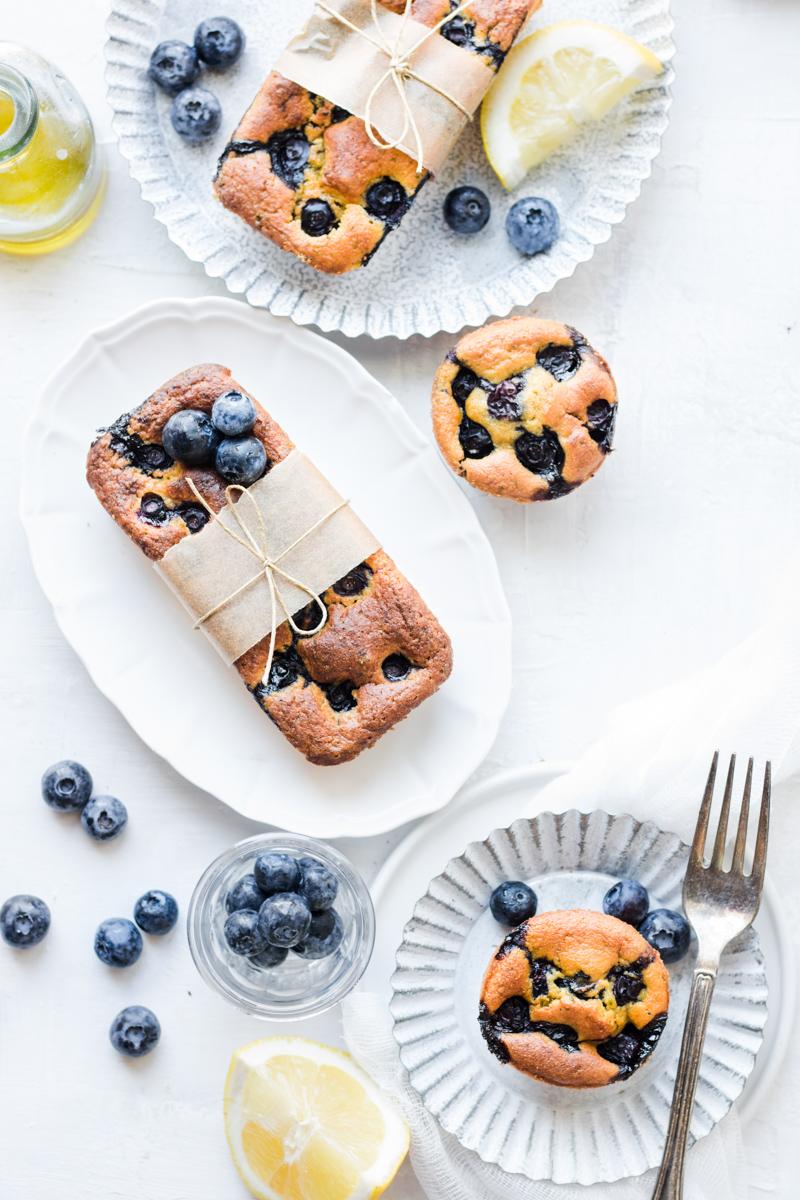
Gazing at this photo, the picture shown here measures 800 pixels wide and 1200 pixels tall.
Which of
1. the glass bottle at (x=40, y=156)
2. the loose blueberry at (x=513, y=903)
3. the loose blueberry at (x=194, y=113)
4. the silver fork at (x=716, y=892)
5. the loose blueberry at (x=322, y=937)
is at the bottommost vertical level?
the silver fork at (x=716, y=892)

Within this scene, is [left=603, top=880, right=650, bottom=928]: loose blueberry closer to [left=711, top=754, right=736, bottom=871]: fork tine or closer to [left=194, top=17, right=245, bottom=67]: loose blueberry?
[left=711, top=754, right=736, bottom=871]: fork tine

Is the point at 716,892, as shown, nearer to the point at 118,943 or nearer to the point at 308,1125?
the point at 308,1125

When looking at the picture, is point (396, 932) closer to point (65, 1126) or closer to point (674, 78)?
point (65, 1126)

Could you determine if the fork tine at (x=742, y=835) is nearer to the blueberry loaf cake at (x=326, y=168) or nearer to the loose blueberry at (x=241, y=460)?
the loose blueberry at (x=241, y=460)

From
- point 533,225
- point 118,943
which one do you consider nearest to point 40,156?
point 533,225

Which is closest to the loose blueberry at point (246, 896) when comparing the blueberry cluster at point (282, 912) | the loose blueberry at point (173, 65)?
the blueberry cluster at point (282, 912)

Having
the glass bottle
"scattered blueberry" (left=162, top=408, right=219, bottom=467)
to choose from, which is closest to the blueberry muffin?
"scattered blueberry" (left=162, top=408, right=219, bottom=467)
